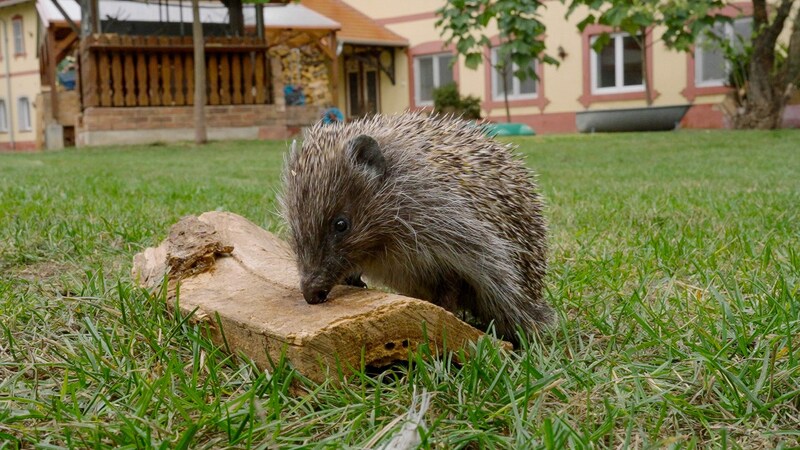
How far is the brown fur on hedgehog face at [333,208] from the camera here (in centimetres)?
301

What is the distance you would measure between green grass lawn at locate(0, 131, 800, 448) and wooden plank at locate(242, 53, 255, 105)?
1872 centimetres

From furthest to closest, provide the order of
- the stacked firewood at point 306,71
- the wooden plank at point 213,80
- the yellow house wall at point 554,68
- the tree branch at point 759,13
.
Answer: the stacked firewood at point 306,71 < the yellow house wall at point 554,68 < the wooden plank at point 213,80 < the tree branch at point 759,13

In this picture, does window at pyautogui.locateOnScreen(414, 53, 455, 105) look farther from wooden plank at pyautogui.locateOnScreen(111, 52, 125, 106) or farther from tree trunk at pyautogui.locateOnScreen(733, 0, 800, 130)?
wooden plank at pyautogui.locateOnScreen(111, 52, 125, 106)

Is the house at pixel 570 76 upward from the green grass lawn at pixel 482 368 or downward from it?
upward

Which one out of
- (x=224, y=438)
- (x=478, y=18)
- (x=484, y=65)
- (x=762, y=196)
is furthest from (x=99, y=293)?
(x=484, y=65)

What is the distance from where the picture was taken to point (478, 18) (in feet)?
41.1

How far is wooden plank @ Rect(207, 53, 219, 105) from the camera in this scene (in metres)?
23.0

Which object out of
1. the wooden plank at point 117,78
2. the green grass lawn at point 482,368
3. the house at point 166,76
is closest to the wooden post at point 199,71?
the house at point 166,76

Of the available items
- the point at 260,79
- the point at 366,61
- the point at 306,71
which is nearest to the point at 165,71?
the point at 260,79

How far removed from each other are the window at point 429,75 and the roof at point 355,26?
111 cm

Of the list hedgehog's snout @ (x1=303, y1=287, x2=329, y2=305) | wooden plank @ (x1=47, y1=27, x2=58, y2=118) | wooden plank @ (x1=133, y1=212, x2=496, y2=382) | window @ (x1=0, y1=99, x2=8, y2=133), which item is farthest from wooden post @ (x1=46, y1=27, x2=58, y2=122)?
hedgehog's snout @ (x1=303, y1=287, x2=329, y2=305)

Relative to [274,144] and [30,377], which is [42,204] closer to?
[30,377]

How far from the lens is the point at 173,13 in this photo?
73.5 ft

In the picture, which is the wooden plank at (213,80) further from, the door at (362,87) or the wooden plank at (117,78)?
the door at (362,87)
